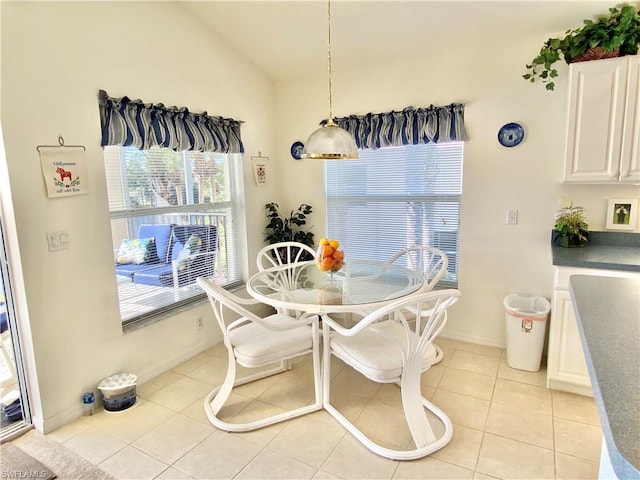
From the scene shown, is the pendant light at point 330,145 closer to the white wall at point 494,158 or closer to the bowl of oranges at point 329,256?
the bowl of oranges at point 329,256

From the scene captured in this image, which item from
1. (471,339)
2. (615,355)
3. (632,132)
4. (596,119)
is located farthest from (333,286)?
(632,132)

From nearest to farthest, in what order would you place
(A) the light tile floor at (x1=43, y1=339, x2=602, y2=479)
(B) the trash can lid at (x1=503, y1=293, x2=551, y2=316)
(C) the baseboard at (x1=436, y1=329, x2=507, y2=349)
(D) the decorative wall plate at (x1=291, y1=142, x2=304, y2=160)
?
(A) the light tile floor at (x1=43, y1=339, x2=602, y2=479), (B) the trash can lid at (x1=503, y1=293, x2=551, y2=316), (C) the baseboard at (x1=436, y1=329, x2=507, y2=349), (D) the decorative wall plate at (x1=291, y1=142, x2=304, y2=160)

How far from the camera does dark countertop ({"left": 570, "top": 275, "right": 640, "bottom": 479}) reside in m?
0.66

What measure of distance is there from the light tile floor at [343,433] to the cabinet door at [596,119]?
1447 millimetres

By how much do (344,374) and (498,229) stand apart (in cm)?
165

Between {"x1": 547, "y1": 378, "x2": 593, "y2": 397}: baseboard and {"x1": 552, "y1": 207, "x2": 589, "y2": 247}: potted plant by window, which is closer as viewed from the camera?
{"x1": 547, "y1": 378, "x2": 593, "y2": 397}: baseboard

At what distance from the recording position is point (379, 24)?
2.91 m

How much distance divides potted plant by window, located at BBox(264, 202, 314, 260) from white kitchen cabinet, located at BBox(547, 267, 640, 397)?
6.91 feet

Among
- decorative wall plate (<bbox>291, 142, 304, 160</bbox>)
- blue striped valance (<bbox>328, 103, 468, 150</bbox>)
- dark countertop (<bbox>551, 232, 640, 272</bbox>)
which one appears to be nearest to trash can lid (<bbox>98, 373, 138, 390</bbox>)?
decorative wall plate (<bbox>291, 142, 304, 160</bbox>)

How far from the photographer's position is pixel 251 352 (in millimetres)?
2250

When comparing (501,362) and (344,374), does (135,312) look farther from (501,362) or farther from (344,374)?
(501,362)

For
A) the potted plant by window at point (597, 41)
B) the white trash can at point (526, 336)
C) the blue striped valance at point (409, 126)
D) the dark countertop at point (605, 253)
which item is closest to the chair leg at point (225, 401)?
the white trash can at point (526, 336)

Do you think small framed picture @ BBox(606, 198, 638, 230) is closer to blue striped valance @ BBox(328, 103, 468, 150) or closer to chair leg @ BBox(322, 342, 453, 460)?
blue striped valance @ BBox(328, 103, 468, 150)

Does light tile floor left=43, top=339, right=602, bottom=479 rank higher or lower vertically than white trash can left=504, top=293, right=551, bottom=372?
lower
